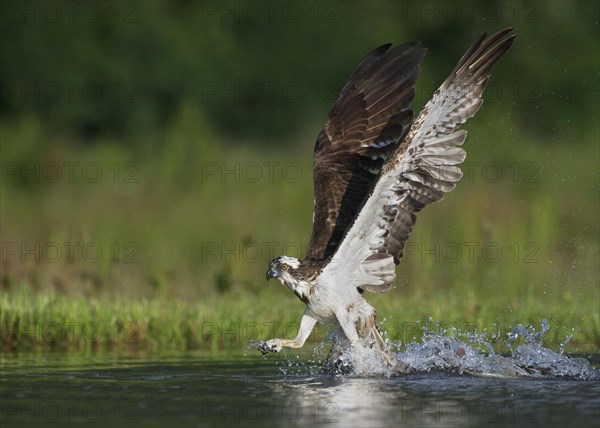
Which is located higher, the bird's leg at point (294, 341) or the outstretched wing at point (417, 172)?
the outstretched wing at point (417, 172)

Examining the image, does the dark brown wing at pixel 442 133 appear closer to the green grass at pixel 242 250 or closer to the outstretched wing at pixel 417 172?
the outstretched wing at pixel 417 172

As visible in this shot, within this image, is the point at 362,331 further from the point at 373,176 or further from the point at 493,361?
the point at 373,176

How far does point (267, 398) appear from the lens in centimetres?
930

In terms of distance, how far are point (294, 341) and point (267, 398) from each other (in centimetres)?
171

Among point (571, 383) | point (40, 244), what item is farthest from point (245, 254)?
point (571, 383)

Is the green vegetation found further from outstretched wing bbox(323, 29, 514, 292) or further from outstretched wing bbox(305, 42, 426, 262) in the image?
outstretched wing bbox(323, 29, 514, 292)

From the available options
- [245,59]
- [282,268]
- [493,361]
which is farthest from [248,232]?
[245,59]

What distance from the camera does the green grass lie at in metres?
13.0

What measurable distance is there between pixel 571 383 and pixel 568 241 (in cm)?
628

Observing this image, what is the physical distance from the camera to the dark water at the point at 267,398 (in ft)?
27.2

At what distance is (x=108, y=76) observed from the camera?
29016 mm

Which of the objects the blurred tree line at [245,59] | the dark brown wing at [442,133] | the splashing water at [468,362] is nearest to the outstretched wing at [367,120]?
the dark brown wing at [442,133]

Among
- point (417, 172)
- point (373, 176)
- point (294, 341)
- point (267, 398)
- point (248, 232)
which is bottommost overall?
point (267, 398)

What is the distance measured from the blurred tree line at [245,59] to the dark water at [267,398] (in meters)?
16.9
